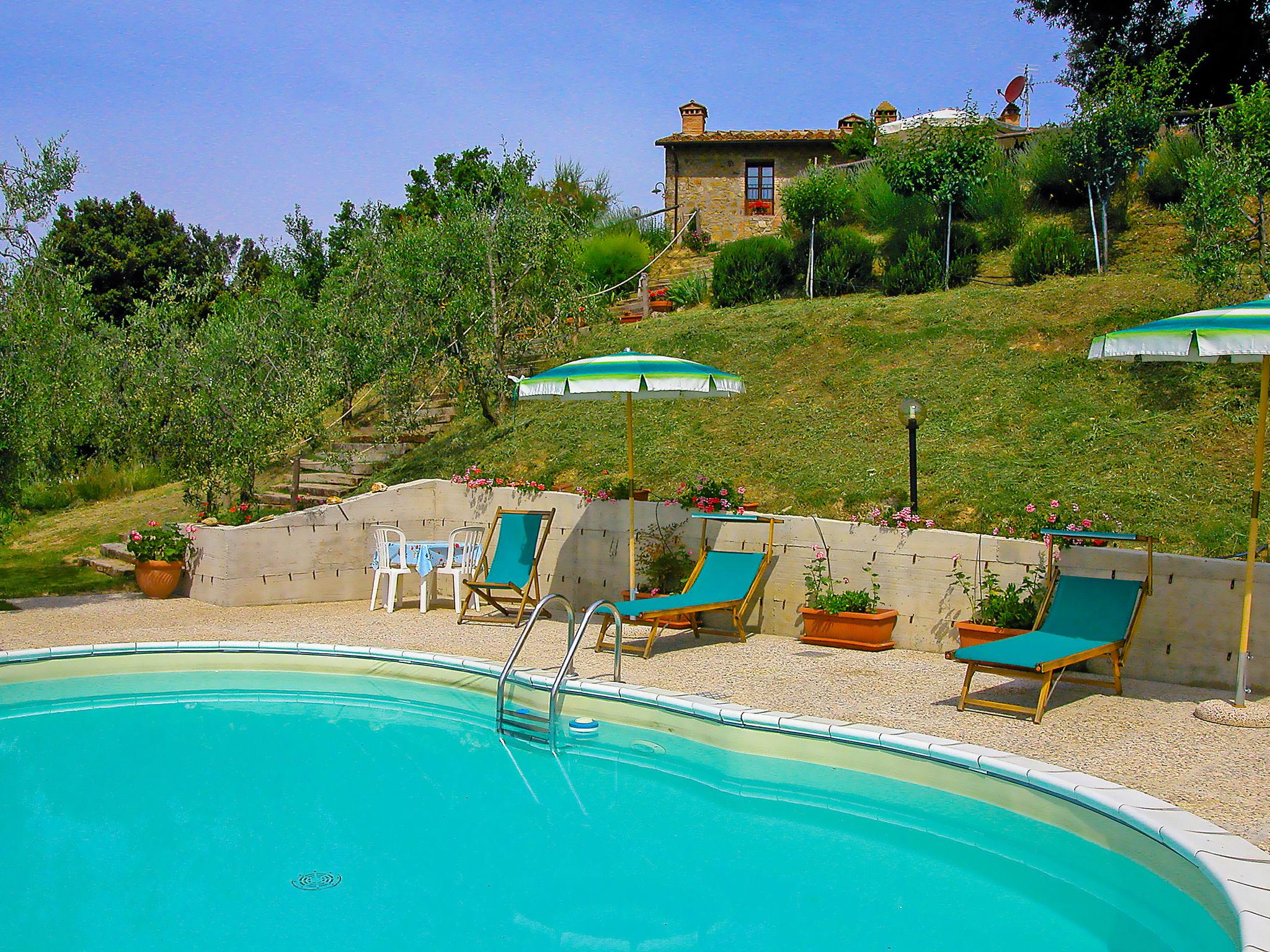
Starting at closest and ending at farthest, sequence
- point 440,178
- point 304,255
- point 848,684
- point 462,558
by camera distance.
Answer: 1. point 848,684
2. point 462,558
3. point 304,255
4. point 440,178

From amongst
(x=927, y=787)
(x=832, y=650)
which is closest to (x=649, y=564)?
(x=832, y=650)

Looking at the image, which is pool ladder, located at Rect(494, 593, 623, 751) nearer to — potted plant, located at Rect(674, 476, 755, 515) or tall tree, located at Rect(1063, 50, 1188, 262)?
→ potted plant, located at Rect(674, 476, 755, 515)

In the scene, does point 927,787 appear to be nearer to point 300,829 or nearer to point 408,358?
point 300,829

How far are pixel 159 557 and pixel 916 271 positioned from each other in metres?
12.1

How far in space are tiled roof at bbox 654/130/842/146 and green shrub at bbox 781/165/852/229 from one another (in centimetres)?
846

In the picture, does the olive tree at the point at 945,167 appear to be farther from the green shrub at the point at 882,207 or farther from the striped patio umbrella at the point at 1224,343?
the striped patio umbrella at the point at 1224,343

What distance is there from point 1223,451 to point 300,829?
906 cm

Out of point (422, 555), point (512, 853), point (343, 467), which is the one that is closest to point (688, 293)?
point (343, 467)

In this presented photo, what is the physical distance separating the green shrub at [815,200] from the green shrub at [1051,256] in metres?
3.95

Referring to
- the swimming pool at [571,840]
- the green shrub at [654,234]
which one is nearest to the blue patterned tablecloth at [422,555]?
the swimming pool at [571,840]

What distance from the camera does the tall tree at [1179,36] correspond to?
22.2 m

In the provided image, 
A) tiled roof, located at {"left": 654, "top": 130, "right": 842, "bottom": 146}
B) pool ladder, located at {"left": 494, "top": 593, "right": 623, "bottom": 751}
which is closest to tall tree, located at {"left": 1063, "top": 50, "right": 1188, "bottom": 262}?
tiled roof, located at {"left": 654, "top": 130, "right": 842, "bottom": 146}

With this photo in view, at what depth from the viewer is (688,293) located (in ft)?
64.5

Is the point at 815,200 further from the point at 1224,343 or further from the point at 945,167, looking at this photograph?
the point at 1224,343
